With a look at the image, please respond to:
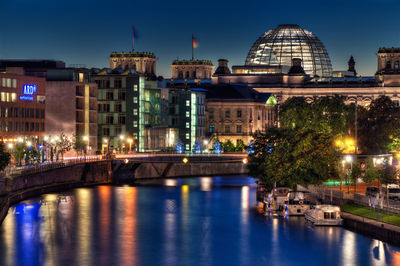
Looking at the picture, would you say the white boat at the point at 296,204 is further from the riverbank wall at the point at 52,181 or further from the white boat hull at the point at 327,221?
the riverbank wall at the point at 52,181

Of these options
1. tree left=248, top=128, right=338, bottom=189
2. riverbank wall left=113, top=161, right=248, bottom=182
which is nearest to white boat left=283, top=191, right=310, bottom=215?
tree left=248, top=128, right=338, bottom=189

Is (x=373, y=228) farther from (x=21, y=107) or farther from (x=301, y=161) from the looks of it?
(x=21, y=107)

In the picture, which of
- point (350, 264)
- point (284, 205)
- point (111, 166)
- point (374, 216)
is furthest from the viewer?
point (111, 166)

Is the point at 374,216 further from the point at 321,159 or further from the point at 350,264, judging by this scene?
the point at 321,159

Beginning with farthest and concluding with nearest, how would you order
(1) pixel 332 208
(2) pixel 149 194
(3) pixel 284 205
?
1. (2) pixel 149 194
2. (3) pixel 284 205
3. (1) pixel 332 208

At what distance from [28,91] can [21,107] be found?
3.64 m

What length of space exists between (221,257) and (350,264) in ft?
40.7

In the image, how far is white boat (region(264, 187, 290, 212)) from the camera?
423ft

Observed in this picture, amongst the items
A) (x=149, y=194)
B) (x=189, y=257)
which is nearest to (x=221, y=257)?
(x=189, y=257)

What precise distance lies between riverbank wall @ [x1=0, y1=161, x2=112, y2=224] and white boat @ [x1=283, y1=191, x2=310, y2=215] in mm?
33008

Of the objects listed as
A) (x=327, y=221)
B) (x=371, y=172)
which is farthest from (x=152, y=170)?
(x=327, y=221)

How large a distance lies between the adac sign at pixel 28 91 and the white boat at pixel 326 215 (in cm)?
8277

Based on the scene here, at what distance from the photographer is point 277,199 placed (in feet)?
427

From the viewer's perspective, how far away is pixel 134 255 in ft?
330
